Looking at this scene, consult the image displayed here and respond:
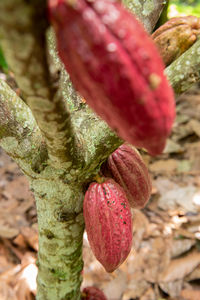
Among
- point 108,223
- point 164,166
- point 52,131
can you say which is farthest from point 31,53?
point 164,166

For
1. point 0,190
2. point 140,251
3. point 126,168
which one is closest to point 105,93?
point 126,168

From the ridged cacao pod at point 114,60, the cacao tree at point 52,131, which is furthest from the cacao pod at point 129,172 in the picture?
the ridged cacao pod at point 114,60

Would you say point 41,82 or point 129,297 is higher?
point 41,82

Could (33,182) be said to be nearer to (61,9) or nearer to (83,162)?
(83,162)

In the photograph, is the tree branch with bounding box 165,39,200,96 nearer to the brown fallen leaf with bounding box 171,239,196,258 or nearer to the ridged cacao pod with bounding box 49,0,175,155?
the ridged cacao pod with bounding box 49,0,175,155

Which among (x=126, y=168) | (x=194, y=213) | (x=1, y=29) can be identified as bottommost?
(x=194, y=213)

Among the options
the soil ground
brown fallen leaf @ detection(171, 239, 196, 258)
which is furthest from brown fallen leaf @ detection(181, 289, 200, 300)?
brown fallen leaf @ detection(171, 239, 196, 258)

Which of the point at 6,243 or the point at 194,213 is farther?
the point at 194,213

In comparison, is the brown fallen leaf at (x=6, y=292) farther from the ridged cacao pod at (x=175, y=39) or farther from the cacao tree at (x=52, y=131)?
the ridged cacao pod at (x=175, y=39)
